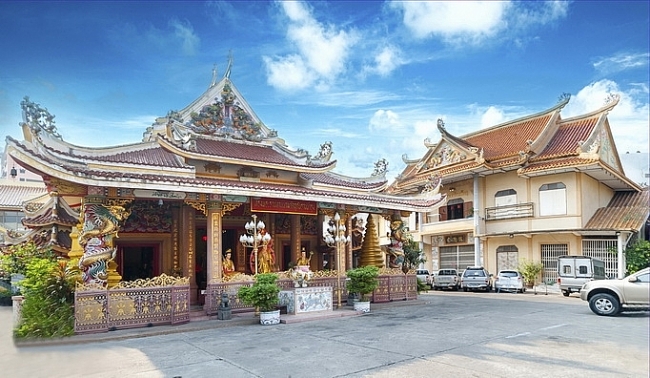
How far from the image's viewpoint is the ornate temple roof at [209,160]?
10031 mm

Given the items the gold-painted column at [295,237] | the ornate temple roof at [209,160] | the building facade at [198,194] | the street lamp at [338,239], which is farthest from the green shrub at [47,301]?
the gold-painted column at [295,237]

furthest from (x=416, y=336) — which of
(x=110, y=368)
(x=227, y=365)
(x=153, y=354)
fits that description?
(x=110, y=368)

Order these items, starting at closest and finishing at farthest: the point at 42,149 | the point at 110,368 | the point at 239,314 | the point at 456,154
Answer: the point at 110,368
the point at 42,149
the point at 239,314
the point at 456,154

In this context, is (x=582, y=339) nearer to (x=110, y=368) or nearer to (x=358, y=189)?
(x=110, y=368)

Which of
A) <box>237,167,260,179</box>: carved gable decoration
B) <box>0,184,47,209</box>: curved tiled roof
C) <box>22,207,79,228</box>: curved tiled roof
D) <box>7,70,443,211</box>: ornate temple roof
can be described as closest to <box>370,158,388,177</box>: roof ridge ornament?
<box>7,70,443,211</box>: ornate temple roof

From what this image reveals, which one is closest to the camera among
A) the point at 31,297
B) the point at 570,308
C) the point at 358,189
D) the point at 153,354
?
the point at 153,354

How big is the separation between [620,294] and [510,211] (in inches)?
494

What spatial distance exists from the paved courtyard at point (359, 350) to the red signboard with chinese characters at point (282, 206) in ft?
10.7

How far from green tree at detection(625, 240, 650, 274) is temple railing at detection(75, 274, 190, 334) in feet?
60.8

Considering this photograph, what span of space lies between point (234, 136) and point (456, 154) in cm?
1419

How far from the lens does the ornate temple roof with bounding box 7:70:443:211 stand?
32.9 ft

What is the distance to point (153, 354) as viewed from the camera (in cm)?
761

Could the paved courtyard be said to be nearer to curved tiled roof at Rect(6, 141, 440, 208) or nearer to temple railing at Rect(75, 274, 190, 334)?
temple railing at Rect(75, 274, 190, 334)

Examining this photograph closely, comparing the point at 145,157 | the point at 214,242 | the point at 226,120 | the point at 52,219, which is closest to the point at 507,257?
the point at 226,120
